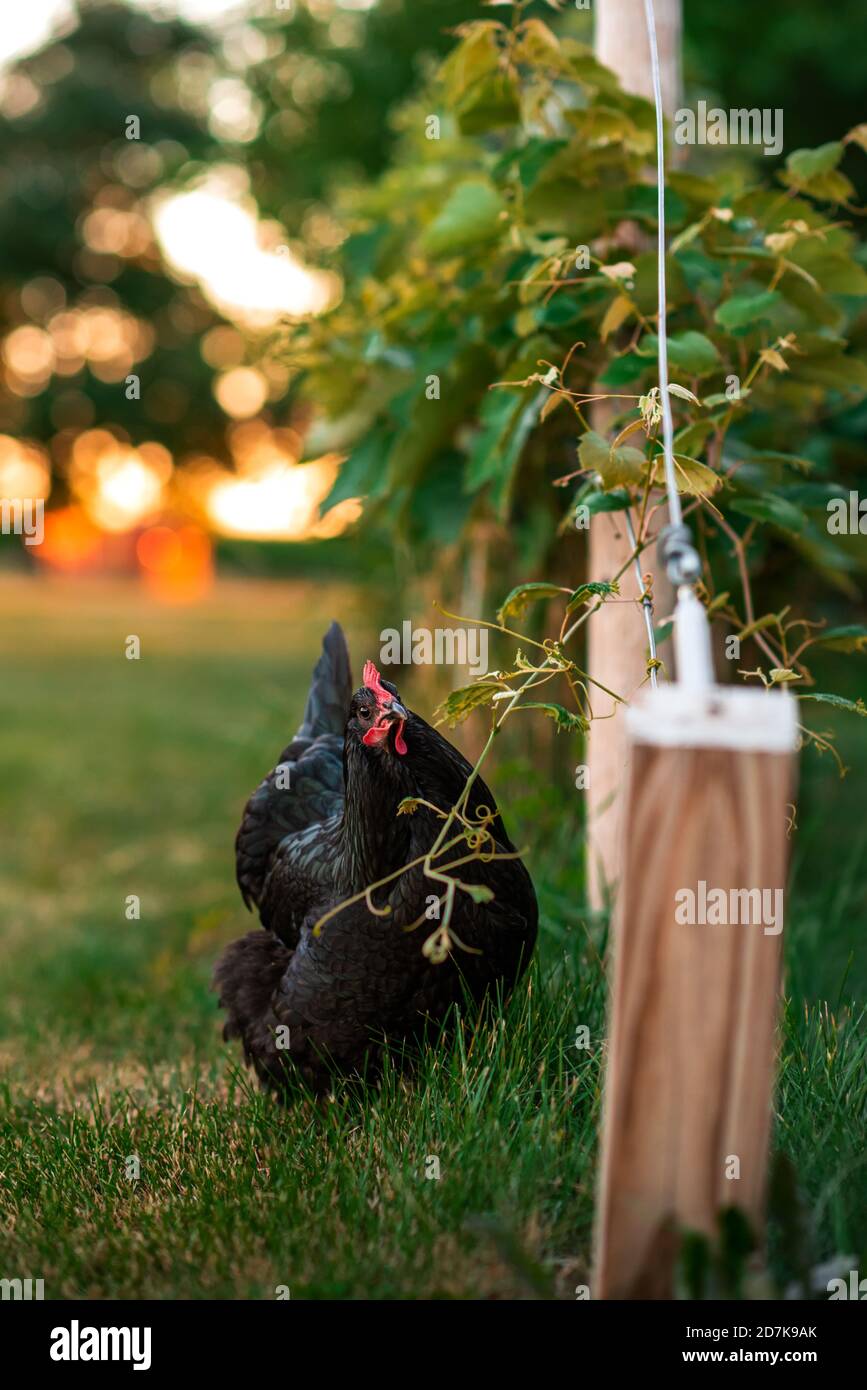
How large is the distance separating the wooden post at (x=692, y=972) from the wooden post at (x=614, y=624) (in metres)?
1.35

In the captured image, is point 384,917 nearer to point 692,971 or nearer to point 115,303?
point 692,971

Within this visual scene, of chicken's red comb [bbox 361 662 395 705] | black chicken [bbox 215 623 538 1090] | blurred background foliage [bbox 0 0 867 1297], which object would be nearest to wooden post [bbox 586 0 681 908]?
blurred background foliage [bbox 0 0 867 1297]

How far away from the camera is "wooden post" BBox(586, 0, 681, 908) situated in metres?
2.76

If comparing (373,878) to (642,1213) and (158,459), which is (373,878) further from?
(158,459)

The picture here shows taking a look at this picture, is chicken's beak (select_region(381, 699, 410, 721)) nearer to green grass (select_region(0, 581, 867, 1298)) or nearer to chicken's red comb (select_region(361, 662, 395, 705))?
chicken's red comb (select_region(361, 662, 395, 705))

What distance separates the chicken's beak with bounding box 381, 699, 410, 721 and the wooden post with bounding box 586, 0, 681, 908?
88 centimetres

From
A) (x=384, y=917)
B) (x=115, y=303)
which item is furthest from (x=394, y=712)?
(x=115, y=303)

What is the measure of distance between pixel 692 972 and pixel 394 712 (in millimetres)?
795

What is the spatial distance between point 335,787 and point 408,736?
0.67 meters

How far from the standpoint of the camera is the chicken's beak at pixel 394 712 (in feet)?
6.53

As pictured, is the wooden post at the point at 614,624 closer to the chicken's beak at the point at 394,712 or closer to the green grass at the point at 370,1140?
the green grass at the point at 370,1140

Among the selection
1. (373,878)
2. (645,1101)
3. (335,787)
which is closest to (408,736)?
(373,878)
